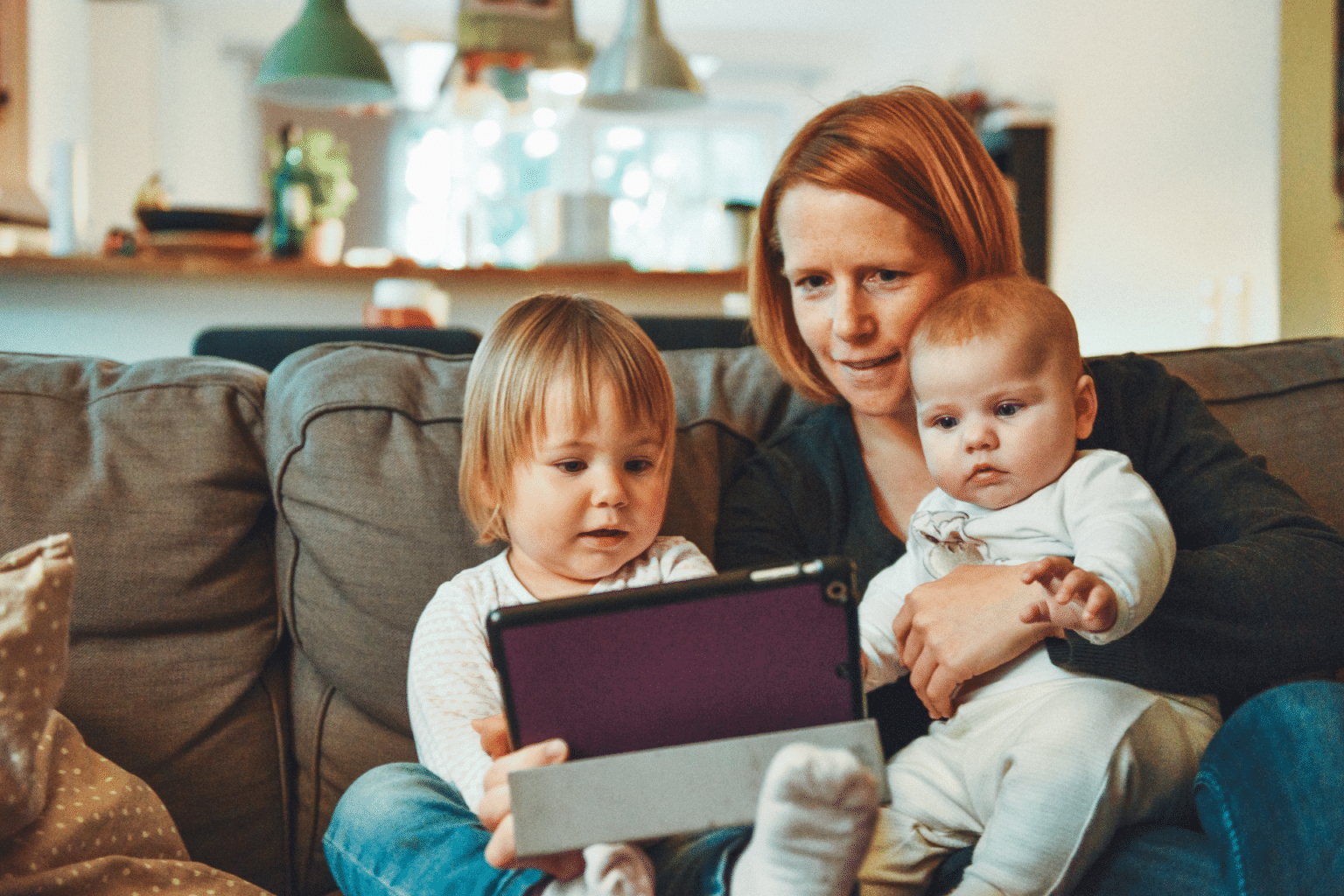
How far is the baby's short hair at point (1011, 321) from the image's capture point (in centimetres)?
101

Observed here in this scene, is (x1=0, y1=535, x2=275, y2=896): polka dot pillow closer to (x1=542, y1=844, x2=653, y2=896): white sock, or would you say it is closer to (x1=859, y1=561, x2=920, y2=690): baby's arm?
(x1=542, y1=844, x2=653, y2=896): white sock

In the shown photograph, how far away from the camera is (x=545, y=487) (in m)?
1.05

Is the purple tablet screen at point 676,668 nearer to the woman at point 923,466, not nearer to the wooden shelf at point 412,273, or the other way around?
the woman at point 923,466

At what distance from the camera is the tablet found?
2.44 ft

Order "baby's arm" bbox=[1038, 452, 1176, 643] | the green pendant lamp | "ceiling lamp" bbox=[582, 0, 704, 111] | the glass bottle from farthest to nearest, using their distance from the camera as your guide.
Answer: "ceiling lamp" bbox=[582, 0, 704, 111]
the glass bottle
the green pendant lamp
"baby's arm" bbox=[1038, 452, 1176, 643]

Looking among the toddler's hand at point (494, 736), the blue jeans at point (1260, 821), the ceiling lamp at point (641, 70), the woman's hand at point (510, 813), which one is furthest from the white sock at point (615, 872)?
the ceiling lamp at point (641, 70)

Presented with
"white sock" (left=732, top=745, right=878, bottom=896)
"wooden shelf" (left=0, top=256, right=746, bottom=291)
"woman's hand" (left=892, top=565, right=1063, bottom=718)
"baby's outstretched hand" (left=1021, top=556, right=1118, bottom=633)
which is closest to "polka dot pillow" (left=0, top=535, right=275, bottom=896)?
"white sock" (left=732, top=745, right=878, bottom=896)

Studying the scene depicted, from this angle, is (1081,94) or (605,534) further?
(1081,94)

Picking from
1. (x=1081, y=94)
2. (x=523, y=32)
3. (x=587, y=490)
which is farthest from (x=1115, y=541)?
(x=1081, y=94)

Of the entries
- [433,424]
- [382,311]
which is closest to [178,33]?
[382,311]

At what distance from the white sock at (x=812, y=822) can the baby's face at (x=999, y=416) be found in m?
0.43

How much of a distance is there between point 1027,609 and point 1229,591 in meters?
0.25

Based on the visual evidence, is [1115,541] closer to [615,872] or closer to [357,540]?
[615,872]

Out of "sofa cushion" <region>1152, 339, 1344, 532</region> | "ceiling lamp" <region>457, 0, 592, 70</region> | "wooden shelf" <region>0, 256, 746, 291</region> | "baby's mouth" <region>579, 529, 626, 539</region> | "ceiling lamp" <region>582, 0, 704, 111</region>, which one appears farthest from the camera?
"ceiling lamp" <region>457, 0, 592, 70</region>
